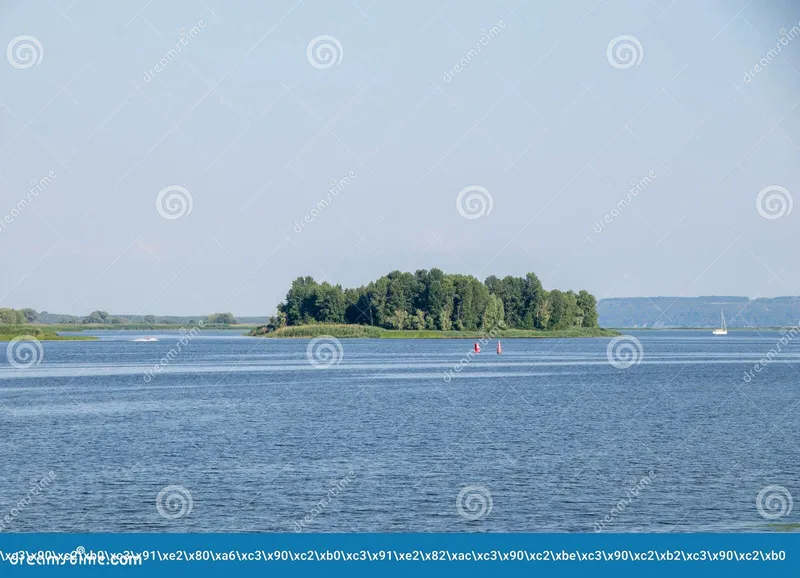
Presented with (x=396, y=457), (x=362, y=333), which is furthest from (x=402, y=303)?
(x=396, y=457)

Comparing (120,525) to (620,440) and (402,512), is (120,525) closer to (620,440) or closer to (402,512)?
(402,512)

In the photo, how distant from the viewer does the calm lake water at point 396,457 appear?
61.9 ft

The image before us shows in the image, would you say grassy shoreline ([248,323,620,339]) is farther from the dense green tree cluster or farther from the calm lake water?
the calm lake water

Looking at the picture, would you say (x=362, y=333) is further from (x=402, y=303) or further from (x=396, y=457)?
(x=396, y=457)

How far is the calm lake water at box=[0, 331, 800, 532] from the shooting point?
18.9 metres

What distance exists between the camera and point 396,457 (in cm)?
2609

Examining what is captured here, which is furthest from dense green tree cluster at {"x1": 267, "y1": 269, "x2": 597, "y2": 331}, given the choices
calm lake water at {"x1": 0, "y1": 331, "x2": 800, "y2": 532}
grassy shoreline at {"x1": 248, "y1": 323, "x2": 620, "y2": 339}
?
calm lake water at {"x1": 0, "y1": 331, "x2": 800, "y2": 532}

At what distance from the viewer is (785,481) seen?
2294 cm

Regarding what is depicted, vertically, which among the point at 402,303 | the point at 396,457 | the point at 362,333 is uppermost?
the point at 402,303

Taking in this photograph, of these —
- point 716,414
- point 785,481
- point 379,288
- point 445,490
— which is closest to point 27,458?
point 445,490

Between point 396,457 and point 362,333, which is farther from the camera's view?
point 362,333
